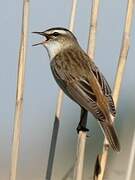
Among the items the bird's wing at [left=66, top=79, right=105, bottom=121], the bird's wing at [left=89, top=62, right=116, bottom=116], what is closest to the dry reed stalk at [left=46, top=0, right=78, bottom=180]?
the bird's wing at [left=66, top=79, right=105, bottom=121]

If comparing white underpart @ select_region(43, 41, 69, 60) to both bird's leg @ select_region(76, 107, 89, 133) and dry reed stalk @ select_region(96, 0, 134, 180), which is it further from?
dry reed stalk @ select_region(96, 0, 134, 180)

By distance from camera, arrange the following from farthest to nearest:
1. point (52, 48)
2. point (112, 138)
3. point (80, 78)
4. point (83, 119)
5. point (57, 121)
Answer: point (52, 48)
point (80, 78)
point (83, 119)
point (57, 121)
point (112, 138)

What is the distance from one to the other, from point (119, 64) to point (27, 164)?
4.53m

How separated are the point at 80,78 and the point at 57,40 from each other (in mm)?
494

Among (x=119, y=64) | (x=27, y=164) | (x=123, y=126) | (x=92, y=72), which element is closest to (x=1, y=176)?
(x=27, y=164)

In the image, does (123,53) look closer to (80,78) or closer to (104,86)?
(104,86)

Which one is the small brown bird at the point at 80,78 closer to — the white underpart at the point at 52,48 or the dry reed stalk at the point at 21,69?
the white underpart at the point at 52,48

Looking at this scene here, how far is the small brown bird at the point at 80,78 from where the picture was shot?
423cm

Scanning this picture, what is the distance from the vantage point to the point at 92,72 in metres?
4.62

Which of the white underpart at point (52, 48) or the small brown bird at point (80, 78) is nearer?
the small brown bird at point (80, 78)

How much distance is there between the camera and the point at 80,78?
459 cm

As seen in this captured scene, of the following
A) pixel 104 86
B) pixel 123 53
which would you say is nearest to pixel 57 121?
pixel 104 86

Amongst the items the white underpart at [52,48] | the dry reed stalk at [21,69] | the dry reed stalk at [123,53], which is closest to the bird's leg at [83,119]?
the dry reed stalk at [123,53]

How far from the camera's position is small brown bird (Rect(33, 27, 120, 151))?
423 cm
